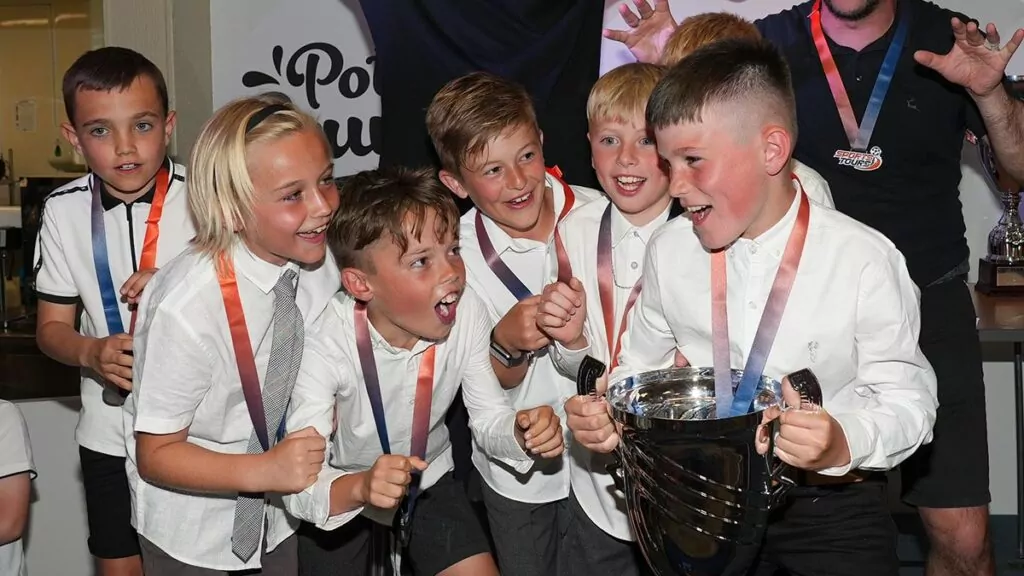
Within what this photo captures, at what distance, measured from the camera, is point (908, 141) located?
131 inches

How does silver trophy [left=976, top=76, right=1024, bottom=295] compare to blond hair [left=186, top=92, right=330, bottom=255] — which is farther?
silver trophy [left=976, top=76, right=1024, bottom=295]

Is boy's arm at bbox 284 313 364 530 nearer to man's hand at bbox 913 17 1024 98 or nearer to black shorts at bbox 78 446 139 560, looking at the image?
black shorts at bbox 78 446 139 560

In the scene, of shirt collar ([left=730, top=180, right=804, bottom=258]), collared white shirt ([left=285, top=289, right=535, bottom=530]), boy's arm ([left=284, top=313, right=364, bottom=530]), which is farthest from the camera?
collared white shirt ([left=285, top=289, right=535, bottom=530])

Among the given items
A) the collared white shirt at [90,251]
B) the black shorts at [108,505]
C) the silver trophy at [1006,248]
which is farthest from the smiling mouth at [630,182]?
the silver trophy at [1006,248]

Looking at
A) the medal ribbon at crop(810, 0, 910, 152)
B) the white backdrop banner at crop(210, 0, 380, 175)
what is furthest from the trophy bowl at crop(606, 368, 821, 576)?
the white backdrop banner at crop(210, 0, 380, 175)

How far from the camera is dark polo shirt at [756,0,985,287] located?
332 cm

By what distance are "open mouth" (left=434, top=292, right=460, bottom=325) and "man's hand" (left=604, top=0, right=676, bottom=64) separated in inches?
45.6

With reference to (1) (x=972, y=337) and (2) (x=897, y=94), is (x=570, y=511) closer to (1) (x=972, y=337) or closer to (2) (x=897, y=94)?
(1) (x=972, y=337)

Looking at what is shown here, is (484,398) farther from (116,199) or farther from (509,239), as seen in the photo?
(116,199)

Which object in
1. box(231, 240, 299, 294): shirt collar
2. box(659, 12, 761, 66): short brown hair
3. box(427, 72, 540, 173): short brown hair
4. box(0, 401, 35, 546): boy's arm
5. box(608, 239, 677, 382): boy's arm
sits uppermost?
box(659, 12, 761, 66): short brown hair

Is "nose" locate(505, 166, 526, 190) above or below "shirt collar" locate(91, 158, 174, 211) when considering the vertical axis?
above

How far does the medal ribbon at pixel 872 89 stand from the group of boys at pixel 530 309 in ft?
1.37

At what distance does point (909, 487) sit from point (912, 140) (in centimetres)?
102

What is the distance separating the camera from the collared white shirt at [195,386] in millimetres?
2643
